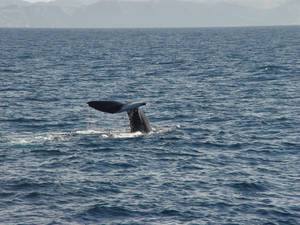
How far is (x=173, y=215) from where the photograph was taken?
65.9 feet

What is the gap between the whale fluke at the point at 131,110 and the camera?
26.0 metres

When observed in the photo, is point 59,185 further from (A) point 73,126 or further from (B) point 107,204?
(A) point 73,126

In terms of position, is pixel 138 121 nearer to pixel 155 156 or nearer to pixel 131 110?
pixel 131 110

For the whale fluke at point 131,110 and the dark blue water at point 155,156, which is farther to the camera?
the whale fluke at point 131,110

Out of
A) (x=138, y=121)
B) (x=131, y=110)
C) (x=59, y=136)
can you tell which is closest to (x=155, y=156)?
(x=131, y=110)

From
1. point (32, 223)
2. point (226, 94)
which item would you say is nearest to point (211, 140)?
point (32, 223)

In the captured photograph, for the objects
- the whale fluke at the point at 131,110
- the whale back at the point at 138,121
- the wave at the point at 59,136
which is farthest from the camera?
the wave at the point at 59,136

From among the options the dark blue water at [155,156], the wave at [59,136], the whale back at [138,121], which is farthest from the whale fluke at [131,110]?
the dark blue water at [155,156]

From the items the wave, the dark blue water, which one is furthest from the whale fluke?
the dark blue water

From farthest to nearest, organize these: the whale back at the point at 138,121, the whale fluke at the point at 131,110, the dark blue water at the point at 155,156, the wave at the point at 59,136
Result: 1. the wave at the point at 59,136
2. the whale back at the point at 138,121
3. the whale fluke at the point at 131,110
4. the dark blue water at the point at 155,156

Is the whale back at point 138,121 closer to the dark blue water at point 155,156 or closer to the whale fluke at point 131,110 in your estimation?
the whale fluke at point 131,110

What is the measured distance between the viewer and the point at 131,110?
29109 mm

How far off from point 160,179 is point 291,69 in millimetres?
47638

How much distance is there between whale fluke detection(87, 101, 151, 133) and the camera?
26.0 meters
